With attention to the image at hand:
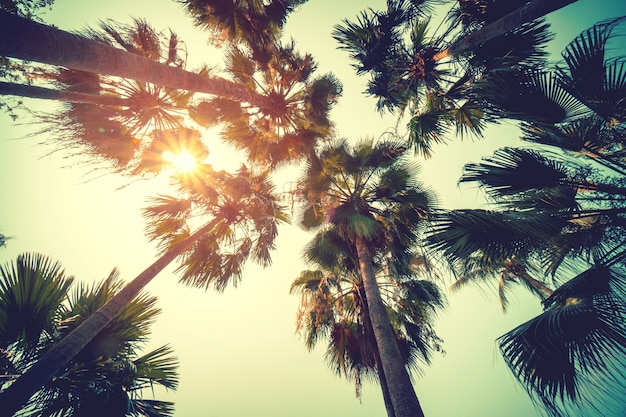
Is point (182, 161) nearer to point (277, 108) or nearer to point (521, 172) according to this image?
point (277, 108)

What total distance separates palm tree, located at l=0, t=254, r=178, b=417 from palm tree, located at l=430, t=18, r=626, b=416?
5204mm

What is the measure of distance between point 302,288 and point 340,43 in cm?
681

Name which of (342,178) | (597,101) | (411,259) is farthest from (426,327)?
(597,101)

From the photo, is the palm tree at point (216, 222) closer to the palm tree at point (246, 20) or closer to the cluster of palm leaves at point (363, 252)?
the cluster of palm leaves at point (363, 252)

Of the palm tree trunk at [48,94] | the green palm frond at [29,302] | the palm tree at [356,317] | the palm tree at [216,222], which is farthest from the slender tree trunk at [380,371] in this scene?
the palm tree trunk at [48,94]

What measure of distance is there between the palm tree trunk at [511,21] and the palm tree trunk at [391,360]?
4890 millimetres

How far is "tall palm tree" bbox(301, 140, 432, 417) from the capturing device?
21.5 feet

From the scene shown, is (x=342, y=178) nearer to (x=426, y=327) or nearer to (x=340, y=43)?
(x=340, y=43)

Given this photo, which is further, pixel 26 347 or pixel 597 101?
pixel 26 347

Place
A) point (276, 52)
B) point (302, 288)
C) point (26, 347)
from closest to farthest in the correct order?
1. point (26, 347)
2. point (276, 52)
3. point (302, 288)

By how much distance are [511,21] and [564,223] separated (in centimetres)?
305

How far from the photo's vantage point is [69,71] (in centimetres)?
461

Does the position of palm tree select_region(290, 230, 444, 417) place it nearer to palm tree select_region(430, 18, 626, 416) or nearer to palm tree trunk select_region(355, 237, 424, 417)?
palm tree trunk select_region(355, 237, 424, 417)

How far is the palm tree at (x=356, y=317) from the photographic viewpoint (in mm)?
6148
